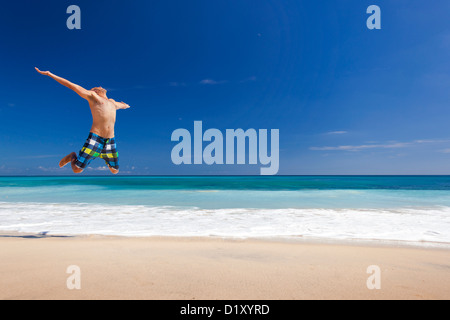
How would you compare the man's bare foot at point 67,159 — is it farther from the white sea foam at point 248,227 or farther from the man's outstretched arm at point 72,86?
the white sea foam at point 248,227

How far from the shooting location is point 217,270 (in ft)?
11.7

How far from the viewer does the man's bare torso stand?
15.8 ft

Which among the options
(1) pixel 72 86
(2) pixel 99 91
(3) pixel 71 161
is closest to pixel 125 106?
(2) pixel 99 91

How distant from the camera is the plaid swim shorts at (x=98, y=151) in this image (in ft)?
16.3

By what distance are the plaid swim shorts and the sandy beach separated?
1.51m

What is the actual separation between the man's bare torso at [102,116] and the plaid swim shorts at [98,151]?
Answer: 0.12 metres

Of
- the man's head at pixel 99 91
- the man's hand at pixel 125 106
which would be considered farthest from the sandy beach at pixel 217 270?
the man's head at pixel 99 91

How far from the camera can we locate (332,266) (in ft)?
12.4

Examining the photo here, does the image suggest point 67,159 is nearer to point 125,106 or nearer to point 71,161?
point 71,161

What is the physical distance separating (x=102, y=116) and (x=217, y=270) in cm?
329

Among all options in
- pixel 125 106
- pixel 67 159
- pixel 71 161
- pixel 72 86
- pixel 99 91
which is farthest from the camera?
pixel 125 106
